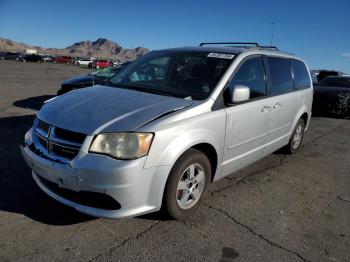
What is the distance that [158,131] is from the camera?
3.16 meters

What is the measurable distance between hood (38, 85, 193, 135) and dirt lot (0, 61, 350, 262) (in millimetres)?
958

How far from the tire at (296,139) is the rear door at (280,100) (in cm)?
33

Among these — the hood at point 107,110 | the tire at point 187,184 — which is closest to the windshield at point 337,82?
the tire at point 187,184

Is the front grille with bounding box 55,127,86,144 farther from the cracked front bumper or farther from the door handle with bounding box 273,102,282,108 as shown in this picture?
the door handle with bounding box 273,102,282,108

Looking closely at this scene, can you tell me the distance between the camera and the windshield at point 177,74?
13.3 feet

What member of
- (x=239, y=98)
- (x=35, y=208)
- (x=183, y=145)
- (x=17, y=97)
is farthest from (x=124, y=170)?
(x=17, y=97)

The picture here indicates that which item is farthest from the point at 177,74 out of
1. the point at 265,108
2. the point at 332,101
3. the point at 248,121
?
the point at 332,101

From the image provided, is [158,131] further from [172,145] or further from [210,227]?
[210,227]

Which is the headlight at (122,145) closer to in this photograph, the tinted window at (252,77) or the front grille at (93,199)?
the front grille at (93,199)

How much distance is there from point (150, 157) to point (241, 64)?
188 cm

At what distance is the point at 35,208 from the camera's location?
12.2ft

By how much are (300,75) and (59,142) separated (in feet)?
14.8

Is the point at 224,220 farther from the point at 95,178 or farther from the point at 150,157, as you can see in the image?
the point at 95,178

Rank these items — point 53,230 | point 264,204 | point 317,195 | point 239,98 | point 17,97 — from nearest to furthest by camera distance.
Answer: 1. point 53,230
2. point 239,98
3. point 264,204
4. point 317,195
5. point 17,97
